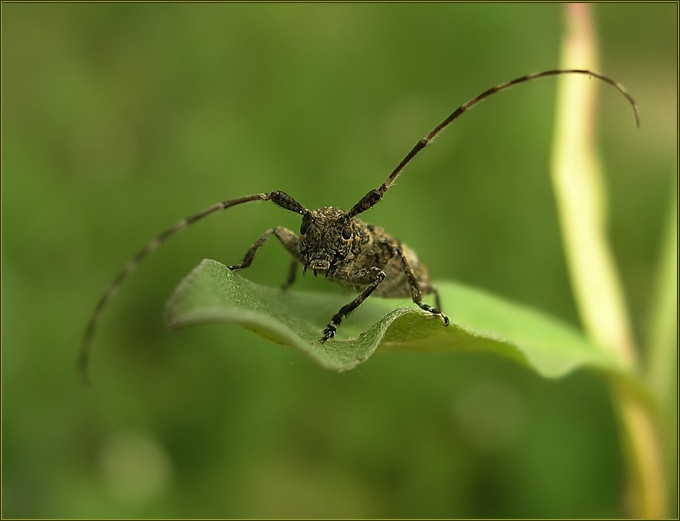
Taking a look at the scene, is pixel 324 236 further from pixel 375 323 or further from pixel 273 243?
pixel 273 243

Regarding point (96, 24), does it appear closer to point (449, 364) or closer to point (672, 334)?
point (449, 364)

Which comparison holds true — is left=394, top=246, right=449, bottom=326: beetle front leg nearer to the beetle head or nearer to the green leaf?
the green leaf

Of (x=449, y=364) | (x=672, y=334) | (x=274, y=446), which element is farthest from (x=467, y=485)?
(x=672, y=334)

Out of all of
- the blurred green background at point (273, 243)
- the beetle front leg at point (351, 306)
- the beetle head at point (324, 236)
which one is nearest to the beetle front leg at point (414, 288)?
the beetle front leg at point (351, 306)

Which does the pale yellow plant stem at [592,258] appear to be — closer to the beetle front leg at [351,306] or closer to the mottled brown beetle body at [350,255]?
the mottled brown beetle body at [350,255]

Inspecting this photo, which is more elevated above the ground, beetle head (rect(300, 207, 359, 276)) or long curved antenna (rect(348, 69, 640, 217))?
long curved antenna (rect(348, 69, 640, 217))

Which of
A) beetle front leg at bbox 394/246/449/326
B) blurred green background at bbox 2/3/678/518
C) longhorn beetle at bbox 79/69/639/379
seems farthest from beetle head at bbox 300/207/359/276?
blurred green background at bbox 2/3/678/518

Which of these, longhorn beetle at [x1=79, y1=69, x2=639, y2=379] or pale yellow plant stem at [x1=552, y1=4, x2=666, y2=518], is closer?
longhorn beetle at [x1=79, y1=69, x2=639, y2=379]
